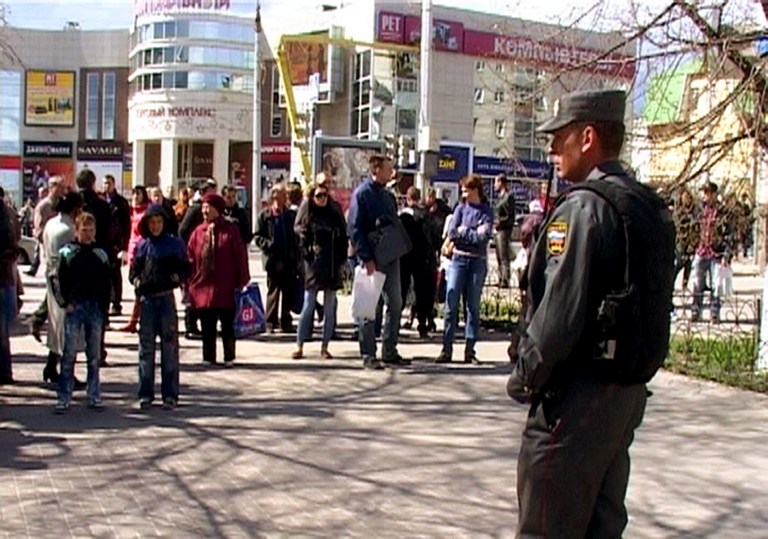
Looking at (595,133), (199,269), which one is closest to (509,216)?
(199,269)

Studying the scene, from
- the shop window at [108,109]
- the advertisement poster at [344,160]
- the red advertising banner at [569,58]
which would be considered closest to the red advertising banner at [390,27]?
the shop window at [108,109]

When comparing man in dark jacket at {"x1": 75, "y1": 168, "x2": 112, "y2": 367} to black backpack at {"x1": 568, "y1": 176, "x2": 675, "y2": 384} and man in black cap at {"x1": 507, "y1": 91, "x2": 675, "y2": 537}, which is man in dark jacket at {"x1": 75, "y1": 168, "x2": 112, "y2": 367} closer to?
man in black cap at {"x1": 507, "y1": 91, "x2": 675, "y2": 537}

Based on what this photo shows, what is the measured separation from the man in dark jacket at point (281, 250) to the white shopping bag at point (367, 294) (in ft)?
9.13

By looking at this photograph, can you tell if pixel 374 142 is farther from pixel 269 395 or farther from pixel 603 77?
pixel 269 395

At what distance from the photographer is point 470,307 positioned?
35.7ft

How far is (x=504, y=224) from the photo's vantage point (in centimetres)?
1856

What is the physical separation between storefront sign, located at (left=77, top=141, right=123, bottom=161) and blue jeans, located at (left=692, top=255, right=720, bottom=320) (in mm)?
59721

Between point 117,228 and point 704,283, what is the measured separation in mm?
8494

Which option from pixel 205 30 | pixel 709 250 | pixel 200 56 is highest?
pixel 205 30

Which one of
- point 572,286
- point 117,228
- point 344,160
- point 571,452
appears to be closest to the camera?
point 572,286

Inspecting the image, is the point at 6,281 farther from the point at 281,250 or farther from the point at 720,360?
the point at 720,360

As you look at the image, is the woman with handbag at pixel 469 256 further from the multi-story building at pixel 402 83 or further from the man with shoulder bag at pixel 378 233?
the multi-story building at pixel 402 83

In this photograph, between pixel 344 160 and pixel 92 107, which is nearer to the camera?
pixel 344 160

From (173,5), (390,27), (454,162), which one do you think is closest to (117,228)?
(390,27)
